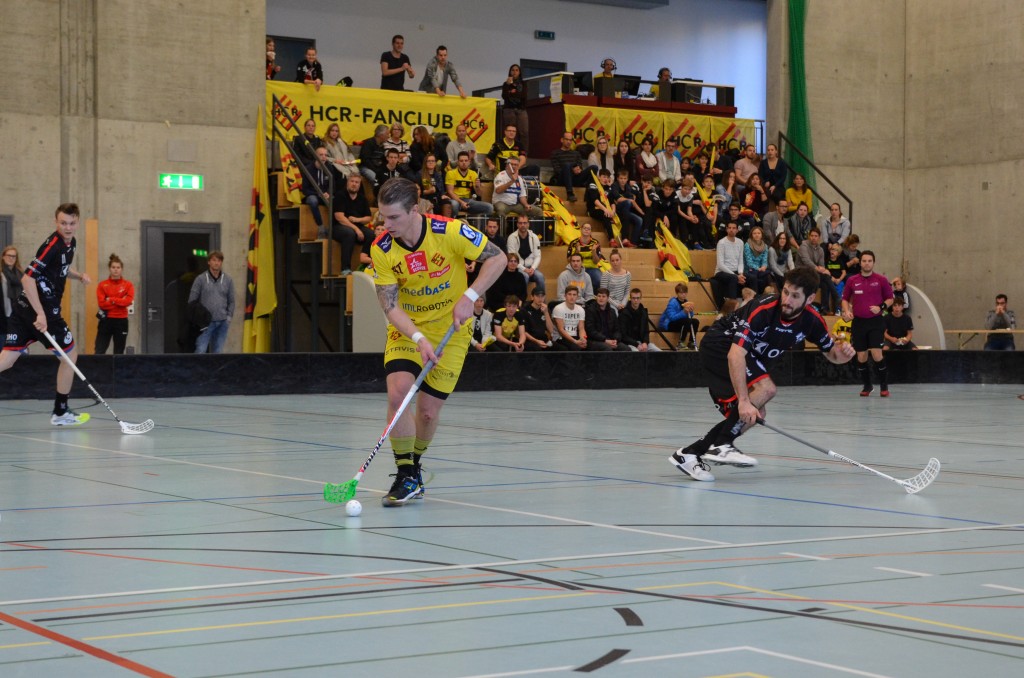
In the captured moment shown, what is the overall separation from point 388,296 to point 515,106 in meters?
17.8

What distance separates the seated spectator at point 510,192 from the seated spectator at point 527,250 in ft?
2.61

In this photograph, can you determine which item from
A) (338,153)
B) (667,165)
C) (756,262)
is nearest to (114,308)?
(338,153)

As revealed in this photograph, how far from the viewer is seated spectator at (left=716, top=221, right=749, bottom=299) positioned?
22.0 meters

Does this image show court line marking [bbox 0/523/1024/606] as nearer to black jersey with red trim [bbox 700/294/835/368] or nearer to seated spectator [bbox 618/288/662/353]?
black jersey with red trim [bbox 700/294/835/368]

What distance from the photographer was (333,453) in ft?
31.8

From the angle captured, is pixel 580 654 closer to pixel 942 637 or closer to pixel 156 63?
pixel 942 637

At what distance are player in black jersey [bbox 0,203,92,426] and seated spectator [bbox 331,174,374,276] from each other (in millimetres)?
8061

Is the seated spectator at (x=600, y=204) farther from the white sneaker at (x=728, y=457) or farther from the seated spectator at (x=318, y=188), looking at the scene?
the white sneaker at (x=728, y=457)

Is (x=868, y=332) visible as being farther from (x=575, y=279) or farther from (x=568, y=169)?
(x=568, y=169)

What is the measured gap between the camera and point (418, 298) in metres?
7.02

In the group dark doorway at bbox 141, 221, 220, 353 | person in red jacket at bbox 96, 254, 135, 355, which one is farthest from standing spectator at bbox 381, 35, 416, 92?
person in red jacket at bbox 96, 254, 135, 355

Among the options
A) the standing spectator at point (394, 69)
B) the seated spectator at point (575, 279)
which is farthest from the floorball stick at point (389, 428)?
the standing spectator at point (394, 69)

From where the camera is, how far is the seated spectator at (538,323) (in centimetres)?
1914

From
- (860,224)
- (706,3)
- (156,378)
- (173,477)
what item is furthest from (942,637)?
(706,3)
